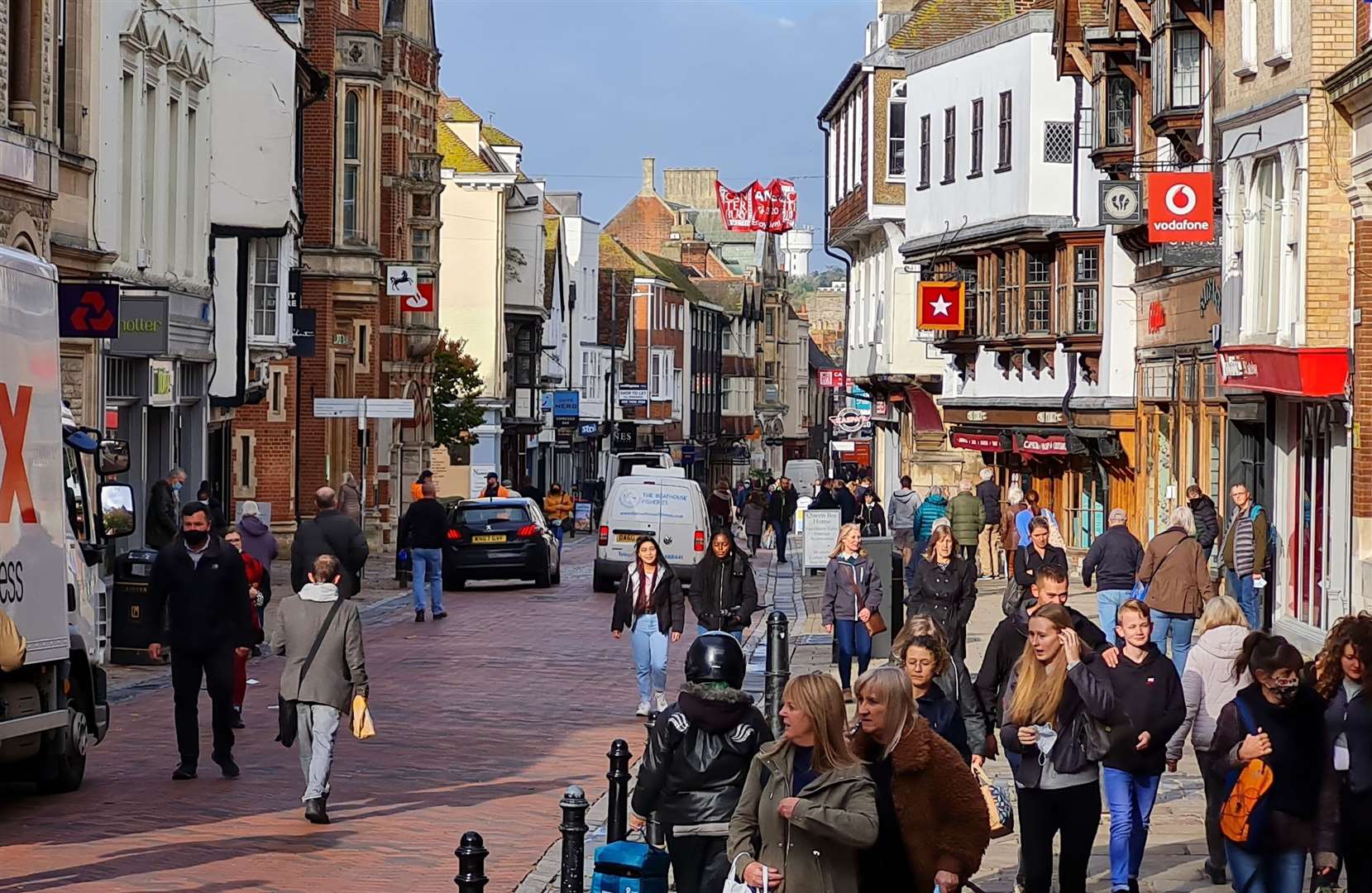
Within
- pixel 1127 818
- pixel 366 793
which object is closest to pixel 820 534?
pixel 366 793

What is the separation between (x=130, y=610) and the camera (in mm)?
21547

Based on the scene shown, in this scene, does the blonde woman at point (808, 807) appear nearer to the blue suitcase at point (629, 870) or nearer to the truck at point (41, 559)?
the blue suitcase at point (629, 870)

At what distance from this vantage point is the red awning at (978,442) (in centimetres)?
4559

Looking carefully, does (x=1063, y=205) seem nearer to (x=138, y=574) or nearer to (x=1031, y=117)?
(x=1031, y=117)

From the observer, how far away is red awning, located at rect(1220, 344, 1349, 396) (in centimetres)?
2275

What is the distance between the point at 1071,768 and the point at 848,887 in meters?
2.73

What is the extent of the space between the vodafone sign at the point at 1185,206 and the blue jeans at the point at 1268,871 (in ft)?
66.9

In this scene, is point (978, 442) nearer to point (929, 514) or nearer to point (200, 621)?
point (929, 514)

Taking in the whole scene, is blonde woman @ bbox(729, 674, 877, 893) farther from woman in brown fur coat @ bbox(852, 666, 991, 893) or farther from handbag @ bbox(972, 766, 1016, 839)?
handbag @ bbox(972, 766, 1016, 839)

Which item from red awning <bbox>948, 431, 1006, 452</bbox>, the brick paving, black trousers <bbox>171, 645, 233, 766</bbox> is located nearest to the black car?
the brick paving

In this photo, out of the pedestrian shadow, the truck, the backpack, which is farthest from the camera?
the truck

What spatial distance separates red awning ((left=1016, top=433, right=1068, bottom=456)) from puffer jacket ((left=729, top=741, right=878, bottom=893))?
35700 millimetres

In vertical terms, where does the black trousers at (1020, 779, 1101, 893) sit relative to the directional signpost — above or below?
below

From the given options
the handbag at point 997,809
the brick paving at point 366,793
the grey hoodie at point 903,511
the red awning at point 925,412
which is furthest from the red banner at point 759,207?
the handbag at point 997,809
